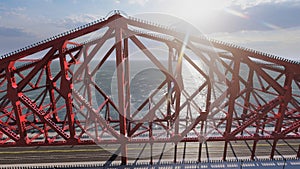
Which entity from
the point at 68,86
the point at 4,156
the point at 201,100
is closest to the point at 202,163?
the point at 68,86

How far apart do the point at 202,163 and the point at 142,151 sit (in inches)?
295

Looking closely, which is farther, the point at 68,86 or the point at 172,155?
the point at 172,155

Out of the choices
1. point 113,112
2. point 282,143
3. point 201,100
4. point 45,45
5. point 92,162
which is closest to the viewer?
point 45,45

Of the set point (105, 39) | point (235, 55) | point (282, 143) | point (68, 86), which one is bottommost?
point (282, 143)

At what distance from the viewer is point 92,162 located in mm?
22031

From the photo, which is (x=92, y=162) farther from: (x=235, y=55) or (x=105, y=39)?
(x=235, y=55)

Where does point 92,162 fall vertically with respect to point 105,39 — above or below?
below

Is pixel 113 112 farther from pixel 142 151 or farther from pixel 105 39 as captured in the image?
pixel 105 39

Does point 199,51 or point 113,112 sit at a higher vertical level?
point 199,51

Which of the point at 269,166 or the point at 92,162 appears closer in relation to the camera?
the point at 269,166

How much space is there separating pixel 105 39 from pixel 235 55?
1151cm

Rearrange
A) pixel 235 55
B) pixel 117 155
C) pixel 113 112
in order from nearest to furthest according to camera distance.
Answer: pixel 235 55, pixel 117 155, pixel 113 112

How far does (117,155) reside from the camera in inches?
925

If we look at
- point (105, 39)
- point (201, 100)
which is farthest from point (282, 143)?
point (201, 100)
